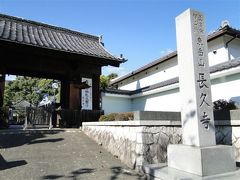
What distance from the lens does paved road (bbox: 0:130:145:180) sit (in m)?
5.09

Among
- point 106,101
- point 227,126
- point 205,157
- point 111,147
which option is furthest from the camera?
Result: point 106,101

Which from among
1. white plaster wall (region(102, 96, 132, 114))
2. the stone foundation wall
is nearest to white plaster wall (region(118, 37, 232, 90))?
white plaster wall (region(102, 96, 132, 114))

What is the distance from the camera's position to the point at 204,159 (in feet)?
15.1

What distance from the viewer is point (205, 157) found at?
4.61 metres

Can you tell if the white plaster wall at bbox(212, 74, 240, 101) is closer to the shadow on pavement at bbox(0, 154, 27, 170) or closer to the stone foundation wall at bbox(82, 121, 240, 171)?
the stone foundation wall at bbox(82, 121, 240, 171)

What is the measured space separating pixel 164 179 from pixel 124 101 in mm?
13322

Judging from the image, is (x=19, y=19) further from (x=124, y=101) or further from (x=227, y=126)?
(x=227, y=126)

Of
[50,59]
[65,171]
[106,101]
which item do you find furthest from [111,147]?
[106,101]

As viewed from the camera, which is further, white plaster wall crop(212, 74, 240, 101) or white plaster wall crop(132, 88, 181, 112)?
white plaster wall crop(132, 88, 181, 112)

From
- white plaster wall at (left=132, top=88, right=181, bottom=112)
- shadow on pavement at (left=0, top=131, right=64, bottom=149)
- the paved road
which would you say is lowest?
the paved road

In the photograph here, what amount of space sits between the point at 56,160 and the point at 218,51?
12253 millimetres

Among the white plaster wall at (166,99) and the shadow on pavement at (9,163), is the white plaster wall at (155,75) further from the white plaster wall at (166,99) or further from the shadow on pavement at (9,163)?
the shadow on pavement at (9,163)

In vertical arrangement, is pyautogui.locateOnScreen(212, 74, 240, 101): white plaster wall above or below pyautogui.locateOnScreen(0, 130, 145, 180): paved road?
above

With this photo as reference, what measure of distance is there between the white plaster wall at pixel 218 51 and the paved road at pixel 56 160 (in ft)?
32.7
